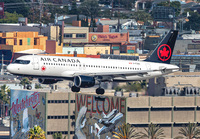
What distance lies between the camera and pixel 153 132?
114m

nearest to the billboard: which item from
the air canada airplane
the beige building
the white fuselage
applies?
the beige building

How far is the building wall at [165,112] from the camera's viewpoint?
382 ft

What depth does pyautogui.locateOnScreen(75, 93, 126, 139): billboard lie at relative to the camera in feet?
381

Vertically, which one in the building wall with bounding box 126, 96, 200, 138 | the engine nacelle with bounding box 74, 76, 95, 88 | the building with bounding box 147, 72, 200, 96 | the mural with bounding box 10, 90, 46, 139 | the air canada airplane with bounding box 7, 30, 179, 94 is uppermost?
the air canada airplane with bounding box 7, 30, 179, 94

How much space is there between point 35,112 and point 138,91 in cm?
3233

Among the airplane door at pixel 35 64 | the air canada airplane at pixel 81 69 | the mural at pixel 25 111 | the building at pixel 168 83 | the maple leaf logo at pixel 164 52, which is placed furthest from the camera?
the mural at pixel 25 111

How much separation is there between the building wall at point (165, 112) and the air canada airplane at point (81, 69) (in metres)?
7.31

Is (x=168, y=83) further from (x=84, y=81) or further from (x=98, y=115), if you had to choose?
(x=84, y=81)

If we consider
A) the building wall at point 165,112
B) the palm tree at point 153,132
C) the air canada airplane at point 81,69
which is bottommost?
the palm tree at point 153,132

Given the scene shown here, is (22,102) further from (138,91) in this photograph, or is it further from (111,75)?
(111,75)

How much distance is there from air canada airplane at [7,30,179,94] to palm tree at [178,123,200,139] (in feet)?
35.0

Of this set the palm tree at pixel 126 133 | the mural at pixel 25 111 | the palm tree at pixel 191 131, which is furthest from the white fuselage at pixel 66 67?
the mural at pixel 25 111

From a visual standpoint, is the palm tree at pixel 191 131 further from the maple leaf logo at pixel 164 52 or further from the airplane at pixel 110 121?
the maple leaf logo at pixel 164 52

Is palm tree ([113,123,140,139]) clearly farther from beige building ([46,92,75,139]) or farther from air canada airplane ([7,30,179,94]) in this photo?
beige building ([46,92,75,139])
